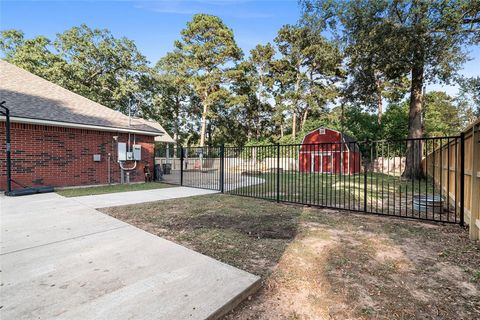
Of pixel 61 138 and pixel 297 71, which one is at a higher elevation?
pixel 297 71

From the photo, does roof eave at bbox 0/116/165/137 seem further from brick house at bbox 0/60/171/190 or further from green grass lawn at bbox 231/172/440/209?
green grass lawn at bbox 231/172/440/209

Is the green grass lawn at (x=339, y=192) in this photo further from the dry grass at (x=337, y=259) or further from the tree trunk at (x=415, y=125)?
the tree trunk at (x=415, y=125)

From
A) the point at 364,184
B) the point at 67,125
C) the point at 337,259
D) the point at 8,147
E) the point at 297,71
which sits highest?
the point at 297,71

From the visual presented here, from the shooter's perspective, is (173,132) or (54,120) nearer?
(54,120)

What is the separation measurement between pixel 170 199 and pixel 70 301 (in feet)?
16.1

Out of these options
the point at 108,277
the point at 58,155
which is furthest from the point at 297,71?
the point at 108,277

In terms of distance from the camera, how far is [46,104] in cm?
905

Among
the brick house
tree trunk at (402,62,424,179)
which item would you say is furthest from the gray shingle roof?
tree trunk at (402,62,424,179)

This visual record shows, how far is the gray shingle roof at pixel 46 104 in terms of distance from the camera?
318 inches

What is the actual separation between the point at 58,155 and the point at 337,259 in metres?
9.50

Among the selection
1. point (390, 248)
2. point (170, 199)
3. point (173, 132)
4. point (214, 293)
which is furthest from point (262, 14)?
point (173, 132)

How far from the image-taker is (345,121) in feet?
87.3

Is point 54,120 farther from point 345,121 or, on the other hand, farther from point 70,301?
point 345,121

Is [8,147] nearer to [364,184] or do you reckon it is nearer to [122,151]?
[122,151]
